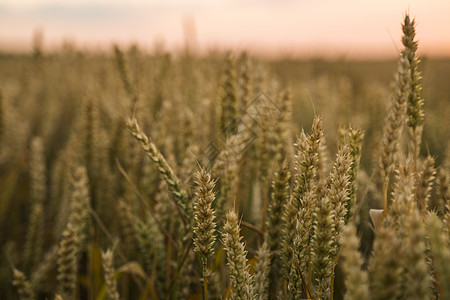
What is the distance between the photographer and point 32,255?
1754 millimetres

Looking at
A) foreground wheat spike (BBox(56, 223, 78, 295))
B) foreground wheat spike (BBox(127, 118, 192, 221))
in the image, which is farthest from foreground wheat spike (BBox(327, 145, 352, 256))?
foreground wheat spike (BBox(56, 223, 78, 295))

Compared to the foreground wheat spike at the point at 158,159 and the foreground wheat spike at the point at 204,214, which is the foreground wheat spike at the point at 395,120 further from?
the foreground wheat spike at the point at 158,159

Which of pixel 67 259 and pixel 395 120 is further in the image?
pixel 67 259

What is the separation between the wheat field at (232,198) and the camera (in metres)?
0.82

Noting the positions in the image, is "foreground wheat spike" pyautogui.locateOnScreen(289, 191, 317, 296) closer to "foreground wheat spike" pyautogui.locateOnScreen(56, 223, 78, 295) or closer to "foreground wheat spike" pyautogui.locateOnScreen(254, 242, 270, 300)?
"foreground wheat spike" pyautogui.locateOnScreen(254, 242, 270, 300)

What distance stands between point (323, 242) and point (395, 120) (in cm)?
38

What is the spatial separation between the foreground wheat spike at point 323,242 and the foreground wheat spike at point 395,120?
20 centimetres

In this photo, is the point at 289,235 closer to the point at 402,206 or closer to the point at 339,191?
the point at 339,191

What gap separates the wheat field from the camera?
0.82m

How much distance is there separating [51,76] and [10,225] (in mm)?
2743

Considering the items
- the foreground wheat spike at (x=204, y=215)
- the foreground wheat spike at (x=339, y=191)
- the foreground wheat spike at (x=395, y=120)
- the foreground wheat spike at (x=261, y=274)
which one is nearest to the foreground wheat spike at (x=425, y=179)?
the foreground wheat spike at (x=395, y=120)

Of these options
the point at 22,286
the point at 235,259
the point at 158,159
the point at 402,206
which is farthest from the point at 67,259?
the point at 402,206

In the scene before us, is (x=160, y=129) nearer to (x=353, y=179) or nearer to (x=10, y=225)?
(x=353, y=179)

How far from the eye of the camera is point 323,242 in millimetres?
804
